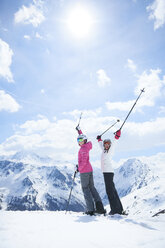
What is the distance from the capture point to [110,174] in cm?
852

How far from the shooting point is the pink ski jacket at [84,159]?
28.4 feet

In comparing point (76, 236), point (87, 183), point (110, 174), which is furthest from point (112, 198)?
point (76, 236)

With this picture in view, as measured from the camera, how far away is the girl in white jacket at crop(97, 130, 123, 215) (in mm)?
8203

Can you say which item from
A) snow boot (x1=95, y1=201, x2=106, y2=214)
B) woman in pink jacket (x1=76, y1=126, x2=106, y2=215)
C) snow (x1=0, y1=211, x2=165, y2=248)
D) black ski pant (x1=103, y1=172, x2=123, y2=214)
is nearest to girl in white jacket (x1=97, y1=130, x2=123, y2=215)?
black ski pant (x1=103, y1=172, x2=123, y2=214)

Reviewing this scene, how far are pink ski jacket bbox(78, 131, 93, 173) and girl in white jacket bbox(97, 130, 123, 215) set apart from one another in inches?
23.7

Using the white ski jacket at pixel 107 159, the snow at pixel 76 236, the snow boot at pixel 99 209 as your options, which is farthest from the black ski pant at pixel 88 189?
the snow at pixel 76 236

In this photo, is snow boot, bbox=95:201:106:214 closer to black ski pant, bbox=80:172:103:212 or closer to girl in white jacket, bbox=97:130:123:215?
black ski pant, bbox=80:172:103:212

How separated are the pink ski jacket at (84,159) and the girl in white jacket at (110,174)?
60 centimetres

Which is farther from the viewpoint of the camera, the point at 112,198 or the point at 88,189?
the point at 88,189

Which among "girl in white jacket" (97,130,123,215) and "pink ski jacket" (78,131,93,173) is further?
A: "pink ski jacket" (78,131,93,173)

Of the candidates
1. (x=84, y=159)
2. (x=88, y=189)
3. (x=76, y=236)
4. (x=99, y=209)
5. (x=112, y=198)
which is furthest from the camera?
(x=84, y=159)

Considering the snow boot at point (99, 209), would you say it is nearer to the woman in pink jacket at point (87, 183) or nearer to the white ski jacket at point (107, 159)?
the woman in pink jacket at point (87, 183)

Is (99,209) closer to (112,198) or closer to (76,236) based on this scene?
(112,198)

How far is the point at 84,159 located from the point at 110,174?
1253 mm
